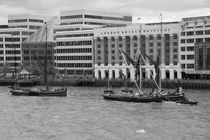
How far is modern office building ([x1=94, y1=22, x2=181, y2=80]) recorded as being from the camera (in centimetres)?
18100

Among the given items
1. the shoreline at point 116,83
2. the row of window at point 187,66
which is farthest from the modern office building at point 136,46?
the shoreline at point 116,83

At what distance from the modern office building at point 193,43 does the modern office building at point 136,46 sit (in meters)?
3.53

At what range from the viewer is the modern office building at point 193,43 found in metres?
169

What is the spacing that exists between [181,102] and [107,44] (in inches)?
3488

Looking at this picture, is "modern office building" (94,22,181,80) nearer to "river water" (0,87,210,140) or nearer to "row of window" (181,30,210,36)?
"row of window" (181,30,210,36)

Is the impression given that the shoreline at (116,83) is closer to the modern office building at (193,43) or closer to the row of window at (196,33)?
the modern office building at (193,43)

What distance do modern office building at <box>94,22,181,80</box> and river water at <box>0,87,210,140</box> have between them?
62.2m

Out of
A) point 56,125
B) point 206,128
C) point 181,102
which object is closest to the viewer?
point 206,128

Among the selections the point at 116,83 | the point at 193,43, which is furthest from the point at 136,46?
the point at 193,43

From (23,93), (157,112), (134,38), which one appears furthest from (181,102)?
(134,38)

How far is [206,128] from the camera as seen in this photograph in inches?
3073

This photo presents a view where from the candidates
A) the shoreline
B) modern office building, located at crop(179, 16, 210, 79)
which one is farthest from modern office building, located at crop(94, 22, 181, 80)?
the shoreline

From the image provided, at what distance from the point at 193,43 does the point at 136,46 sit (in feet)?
83.0

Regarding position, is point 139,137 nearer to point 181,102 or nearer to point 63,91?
point 181,102
